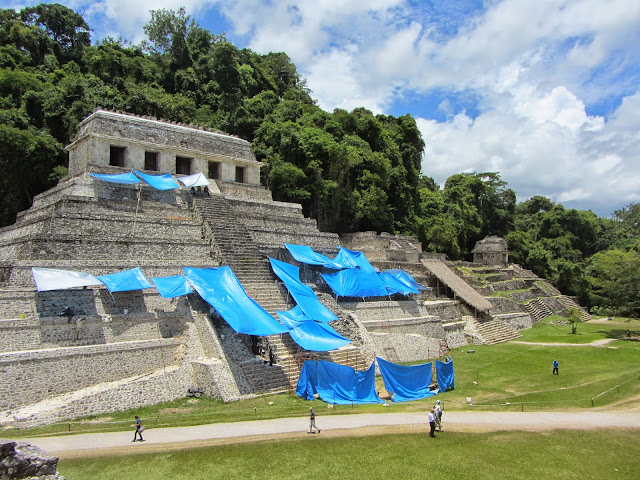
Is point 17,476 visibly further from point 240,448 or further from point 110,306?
point 110,306

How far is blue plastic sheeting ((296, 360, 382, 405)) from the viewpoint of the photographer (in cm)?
1680

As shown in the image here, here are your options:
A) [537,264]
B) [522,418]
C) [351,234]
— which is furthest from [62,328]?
[537,264]

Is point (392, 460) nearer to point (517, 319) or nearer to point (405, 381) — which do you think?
point (405, 381)

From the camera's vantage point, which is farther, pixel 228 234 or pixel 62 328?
pixel 228 234

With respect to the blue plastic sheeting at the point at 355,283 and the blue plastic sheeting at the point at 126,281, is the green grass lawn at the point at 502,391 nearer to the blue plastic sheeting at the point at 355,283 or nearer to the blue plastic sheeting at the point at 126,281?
the blue plastic sheeting at the point at 126,281

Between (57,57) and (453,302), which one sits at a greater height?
(57,57)

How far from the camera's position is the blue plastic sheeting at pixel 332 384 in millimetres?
16797

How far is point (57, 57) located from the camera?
47.1 metres

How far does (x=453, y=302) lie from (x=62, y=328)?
75.3ft

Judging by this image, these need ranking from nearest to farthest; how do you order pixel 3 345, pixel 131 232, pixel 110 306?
pixel 3 345 → pixel 110 306 → pixel 131 232

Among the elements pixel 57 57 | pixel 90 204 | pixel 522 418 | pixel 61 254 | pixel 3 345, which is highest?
pixel 57 57

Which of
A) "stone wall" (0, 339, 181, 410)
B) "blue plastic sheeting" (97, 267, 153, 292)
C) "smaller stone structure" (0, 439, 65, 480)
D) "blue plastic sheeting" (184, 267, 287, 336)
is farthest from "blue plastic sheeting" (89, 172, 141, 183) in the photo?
"smaller stone structure" (0, 439, 65, 480)

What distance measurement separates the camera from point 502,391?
18875mm

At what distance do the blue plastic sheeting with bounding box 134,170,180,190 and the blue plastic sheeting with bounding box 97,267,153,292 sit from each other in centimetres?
705
